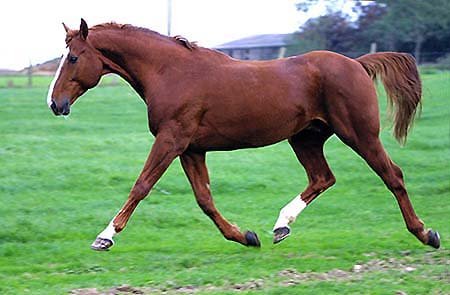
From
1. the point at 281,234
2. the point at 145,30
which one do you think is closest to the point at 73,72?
the point at 145,30

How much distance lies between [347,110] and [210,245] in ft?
6.05

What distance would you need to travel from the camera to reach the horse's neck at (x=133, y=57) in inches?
285

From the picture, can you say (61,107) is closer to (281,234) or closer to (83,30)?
(83,30)

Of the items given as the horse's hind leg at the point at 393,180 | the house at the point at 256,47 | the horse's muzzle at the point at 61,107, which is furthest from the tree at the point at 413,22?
the horse's muzzle at the point at 61,107

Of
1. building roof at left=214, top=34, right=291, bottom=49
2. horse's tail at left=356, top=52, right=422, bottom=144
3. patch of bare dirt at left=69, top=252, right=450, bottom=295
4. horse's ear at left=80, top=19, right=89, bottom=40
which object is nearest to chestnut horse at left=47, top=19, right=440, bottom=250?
horse's ear at left=80, top=19, right=89, bottom=40

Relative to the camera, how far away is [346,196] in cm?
1134

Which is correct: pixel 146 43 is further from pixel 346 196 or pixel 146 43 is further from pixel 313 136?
pixel 346 196

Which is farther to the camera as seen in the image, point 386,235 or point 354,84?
point 386,235

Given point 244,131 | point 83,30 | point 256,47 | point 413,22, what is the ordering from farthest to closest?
point 256,47
point 413,22
point 244,131
point 83,30

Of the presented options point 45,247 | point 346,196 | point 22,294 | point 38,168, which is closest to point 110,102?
point 38,168

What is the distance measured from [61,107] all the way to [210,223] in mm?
2983

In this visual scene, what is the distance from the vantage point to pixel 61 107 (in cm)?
702

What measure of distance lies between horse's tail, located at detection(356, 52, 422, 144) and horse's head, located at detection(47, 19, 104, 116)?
2602mm

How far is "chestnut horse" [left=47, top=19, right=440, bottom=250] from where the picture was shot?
7.05m
